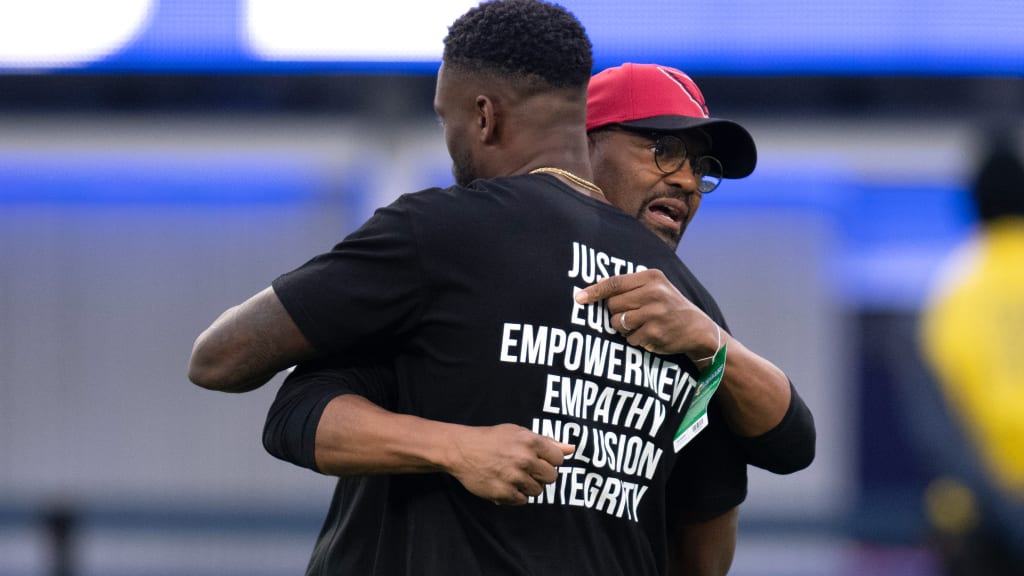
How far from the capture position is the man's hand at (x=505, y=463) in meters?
2.18

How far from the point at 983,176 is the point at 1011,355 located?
657 millimetres

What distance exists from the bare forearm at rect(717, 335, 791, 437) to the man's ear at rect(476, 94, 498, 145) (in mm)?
570

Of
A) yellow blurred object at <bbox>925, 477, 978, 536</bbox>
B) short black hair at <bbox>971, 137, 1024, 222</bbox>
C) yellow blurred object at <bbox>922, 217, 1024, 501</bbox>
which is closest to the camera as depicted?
yellow blurred object at <bbox>922, 217, 1024, 501</bbox>

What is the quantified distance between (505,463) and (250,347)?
43cm

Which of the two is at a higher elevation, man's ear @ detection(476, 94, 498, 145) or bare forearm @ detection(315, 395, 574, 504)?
man's ear @ detection(476, 94, 498, 145)

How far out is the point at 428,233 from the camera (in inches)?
89.0

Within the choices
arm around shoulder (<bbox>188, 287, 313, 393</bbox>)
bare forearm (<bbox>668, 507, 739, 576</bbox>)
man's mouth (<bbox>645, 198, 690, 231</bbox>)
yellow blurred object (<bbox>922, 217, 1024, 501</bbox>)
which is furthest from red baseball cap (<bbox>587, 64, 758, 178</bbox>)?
yellow blurred object (<bbox>922, 217, 1024, 501</bbox>)

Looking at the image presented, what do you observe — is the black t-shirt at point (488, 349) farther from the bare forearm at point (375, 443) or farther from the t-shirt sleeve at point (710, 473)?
the t-shirt sleeve at point (710, 473)

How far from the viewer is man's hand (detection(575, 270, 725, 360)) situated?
7.77ft

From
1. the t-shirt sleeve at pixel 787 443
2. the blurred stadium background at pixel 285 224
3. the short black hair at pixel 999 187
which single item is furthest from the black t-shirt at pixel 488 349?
the blurred stadium background at pixel 285 224

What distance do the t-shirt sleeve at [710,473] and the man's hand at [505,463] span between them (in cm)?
63

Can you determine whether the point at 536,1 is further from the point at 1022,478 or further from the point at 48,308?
the point at 48,308

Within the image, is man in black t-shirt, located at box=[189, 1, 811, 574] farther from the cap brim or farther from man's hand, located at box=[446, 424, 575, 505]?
the cap brim

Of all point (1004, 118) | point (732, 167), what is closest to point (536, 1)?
point (732, 167)
